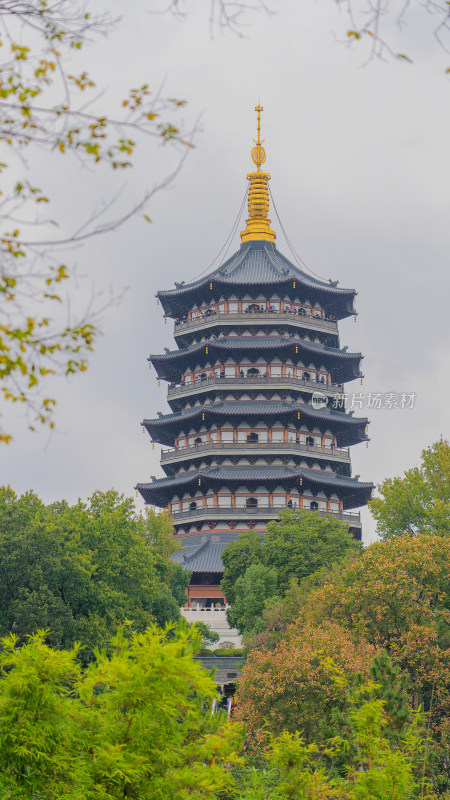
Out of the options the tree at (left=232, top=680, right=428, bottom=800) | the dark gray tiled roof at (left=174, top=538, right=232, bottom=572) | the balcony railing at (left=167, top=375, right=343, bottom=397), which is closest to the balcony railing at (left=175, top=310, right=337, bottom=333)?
the balcony railing at (left=167, top=375, right=343, bottom=397)

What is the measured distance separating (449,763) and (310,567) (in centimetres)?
1800

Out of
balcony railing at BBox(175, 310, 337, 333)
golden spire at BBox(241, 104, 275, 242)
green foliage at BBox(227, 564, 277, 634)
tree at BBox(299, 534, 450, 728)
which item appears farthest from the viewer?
golden spire at BBox(241, 104, 275, 242)

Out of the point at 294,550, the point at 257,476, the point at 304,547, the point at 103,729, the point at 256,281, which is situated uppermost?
the point at 256,281

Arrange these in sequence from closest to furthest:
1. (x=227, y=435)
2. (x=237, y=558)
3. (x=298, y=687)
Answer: (x=298, y=687) → (x=237, y=558) → (x=227, y=435)

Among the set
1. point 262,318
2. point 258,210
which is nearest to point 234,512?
point 262,318

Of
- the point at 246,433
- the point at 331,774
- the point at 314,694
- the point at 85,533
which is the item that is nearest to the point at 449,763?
the point at 314,694

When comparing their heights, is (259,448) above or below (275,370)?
below

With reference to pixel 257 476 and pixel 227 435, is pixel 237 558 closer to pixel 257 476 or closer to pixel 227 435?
pixel 257 476

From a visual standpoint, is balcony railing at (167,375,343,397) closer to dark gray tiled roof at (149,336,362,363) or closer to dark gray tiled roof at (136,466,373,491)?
dark gray tiled roof at (149,336,362,363)

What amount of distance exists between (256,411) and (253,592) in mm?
A: 18991

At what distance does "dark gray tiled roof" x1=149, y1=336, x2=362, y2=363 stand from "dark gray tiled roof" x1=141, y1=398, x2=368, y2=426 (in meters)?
3.25

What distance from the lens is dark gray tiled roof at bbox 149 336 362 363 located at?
206ft

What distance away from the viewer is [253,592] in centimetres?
4362

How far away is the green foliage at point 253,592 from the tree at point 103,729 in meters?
26.5
